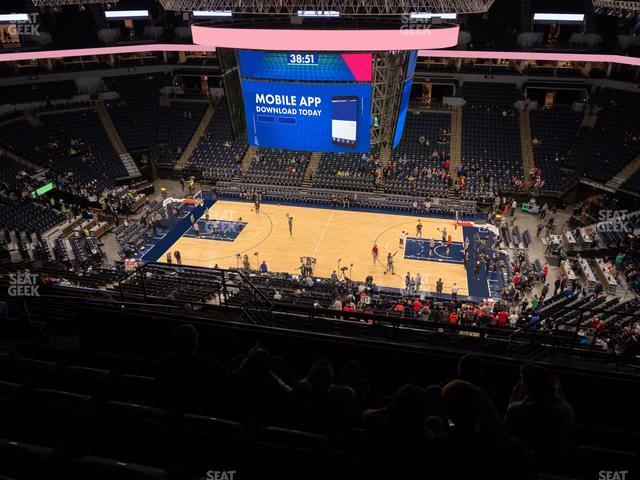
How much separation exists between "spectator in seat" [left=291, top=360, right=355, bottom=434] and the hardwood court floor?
2026 centimetres

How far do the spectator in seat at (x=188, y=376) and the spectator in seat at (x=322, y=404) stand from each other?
77 centimetres

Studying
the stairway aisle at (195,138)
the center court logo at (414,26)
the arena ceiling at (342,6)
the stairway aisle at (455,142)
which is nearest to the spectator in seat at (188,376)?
the arena ceiling at (342,6)

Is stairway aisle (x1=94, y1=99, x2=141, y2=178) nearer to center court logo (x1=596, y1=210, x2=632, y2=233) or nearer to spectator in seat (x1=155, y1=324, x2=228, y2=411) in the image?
center court logo (x1=596, y1=210, x2=632, y2=233)

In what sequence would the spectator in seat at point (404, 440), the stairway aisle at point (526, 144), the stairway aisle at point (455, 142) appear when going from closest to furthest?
the spectator in seat at point (404, 440) < the stairway aisle at point (526, 144) < the stairway aisle at point (455, 142)

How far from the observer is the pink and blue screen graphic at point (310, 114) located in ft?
60.8

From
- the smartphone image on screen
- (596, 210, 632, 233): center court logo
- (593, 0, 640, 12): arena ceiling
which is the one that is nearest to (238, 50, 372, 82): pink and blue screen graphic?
the smartphone image on screen

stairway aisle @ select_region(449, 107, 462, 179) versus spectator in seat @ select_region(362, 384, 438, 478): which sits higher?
spectator in seat @ select_region(362, 384, 438, 478)

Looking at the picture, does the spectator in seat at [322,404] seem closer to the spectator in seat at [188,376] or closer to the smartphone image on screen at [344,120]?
the spectator in seat at [188,376]

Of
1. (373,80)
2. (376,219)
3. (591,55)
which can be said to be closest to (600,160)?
(591,55)

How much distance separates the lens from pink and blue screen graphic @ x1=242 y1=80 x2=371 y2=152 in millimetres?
18547

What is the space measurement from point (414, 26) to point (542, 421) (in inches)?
725

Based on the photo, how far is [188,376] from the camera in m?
4.31

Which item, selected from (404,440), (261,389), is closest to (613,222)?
(261,389)

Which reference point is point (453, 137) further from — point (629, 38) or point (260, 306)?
point (260, 306)
